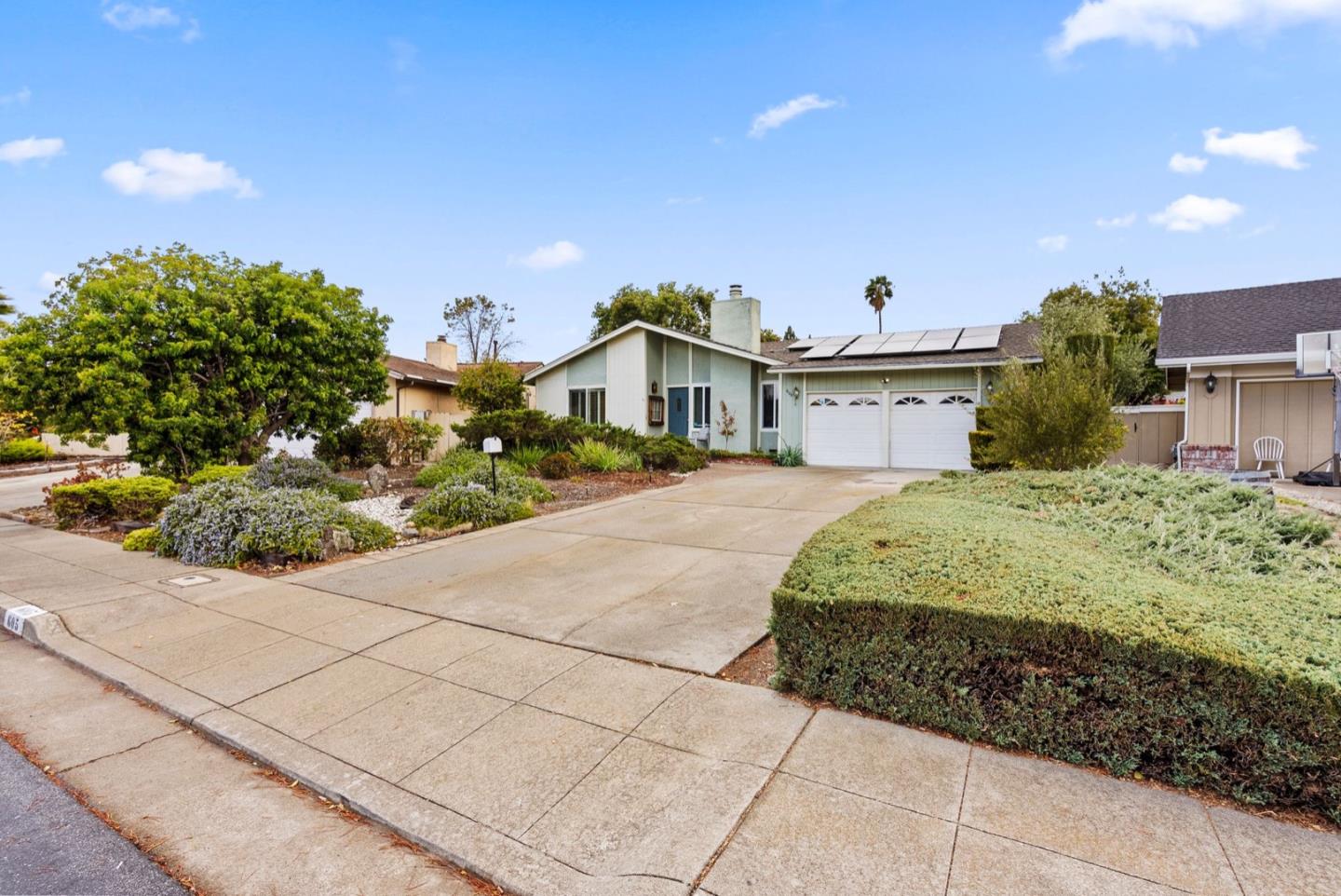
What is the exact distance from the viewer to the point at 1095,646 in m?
2.57

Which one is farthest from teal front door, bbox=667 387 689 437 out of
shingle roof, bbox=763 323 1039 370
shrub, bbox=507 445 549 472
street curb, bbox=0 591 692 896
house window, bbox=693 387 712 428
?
street curb, bbox=0 591 692 896

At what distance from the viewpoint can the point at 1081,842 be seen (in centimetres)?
214

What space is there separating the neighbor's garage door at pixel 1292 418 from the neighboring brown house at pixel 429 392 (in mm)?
19728

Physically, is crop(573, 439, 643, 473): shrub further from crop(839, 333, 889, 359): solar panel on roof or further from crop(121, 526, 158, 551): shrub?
crop(121, 526, 158, 551): shrub

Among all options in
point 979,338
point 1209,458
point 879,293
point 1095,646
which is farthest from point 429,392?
point 879,293

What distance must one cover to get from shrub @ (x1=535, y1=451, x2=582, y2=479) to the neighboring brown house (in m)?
7.04

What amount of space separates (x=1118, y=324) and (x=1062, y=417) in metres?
21.3

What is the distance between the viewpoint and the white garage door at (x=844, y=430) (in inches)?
619

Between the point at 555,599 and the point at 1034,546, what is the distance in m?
3.56

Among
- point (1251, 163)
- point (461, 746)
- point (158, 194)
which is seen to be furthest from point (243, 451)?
point (1251, 163)

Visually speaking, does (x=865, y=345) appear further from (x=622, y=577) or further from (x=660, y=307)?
(x=660, y=307)

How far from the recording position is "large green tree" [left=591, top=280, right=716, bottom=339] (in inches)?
1307

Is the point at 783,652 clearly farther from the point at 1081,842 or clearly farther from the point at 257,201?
the point at 257,201

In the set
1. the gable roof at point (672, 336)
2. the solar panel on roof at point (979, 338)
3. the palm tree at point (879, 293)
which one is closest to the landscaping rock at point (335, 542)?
the gable roof at point (672, 336)
